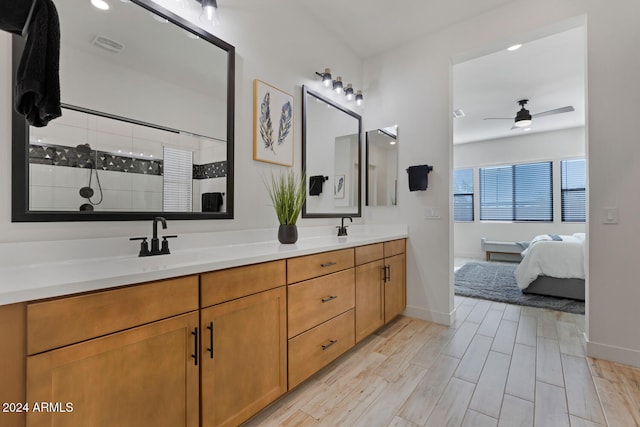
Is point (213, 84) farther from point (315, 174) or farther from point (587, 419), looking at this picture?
point (587, 419)

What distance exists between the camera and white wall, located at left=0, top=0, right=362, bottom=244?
1.17 meters

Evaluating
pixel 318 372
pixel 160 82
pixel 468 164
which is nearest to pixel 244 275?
pixel 318 372

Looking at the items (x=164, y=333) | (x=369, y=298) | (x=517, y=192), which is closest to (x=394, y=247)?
(x=369, y=298)

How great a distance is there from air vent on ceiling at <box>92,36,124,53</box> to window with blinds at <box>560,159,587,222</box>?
7.58 metres

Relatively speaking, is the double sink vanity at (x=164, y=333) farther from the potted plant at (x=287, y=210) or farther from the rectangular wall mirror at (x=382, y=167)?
the rectangular wall mirror at (x=382, y=167)

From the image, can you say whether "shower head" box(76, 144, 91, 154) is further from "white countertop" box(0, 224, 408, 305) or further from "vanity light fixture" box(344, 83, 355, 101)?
"vanity light fixture" box(344, 83, 355, 101)

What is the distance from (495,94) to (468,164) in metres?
3.04

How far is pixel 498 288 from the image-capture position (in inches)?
157

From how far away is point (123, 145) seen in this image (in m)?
1.47

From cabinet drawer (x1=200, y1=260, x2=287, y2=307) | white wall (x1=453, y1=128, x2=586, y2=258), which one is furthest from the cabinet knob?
white wall (x1=453, y1=128, x2=586, y2=258)

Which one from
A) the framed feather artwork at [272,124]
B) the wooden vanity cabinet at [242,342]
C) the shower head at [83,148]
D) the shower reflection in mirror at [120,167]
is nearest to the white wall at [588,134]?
the framed feather artwork at [272,124]

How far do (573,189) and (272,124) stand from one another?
21.8 ft

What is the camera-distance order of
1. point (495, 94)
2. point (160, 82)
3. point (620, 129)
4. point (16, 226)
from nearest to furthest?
1. point (16, 226)
2. point (160, 82)
3. point (620, 129)
4. point (495, 94)

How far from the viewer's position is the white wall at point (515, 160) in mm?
5934
